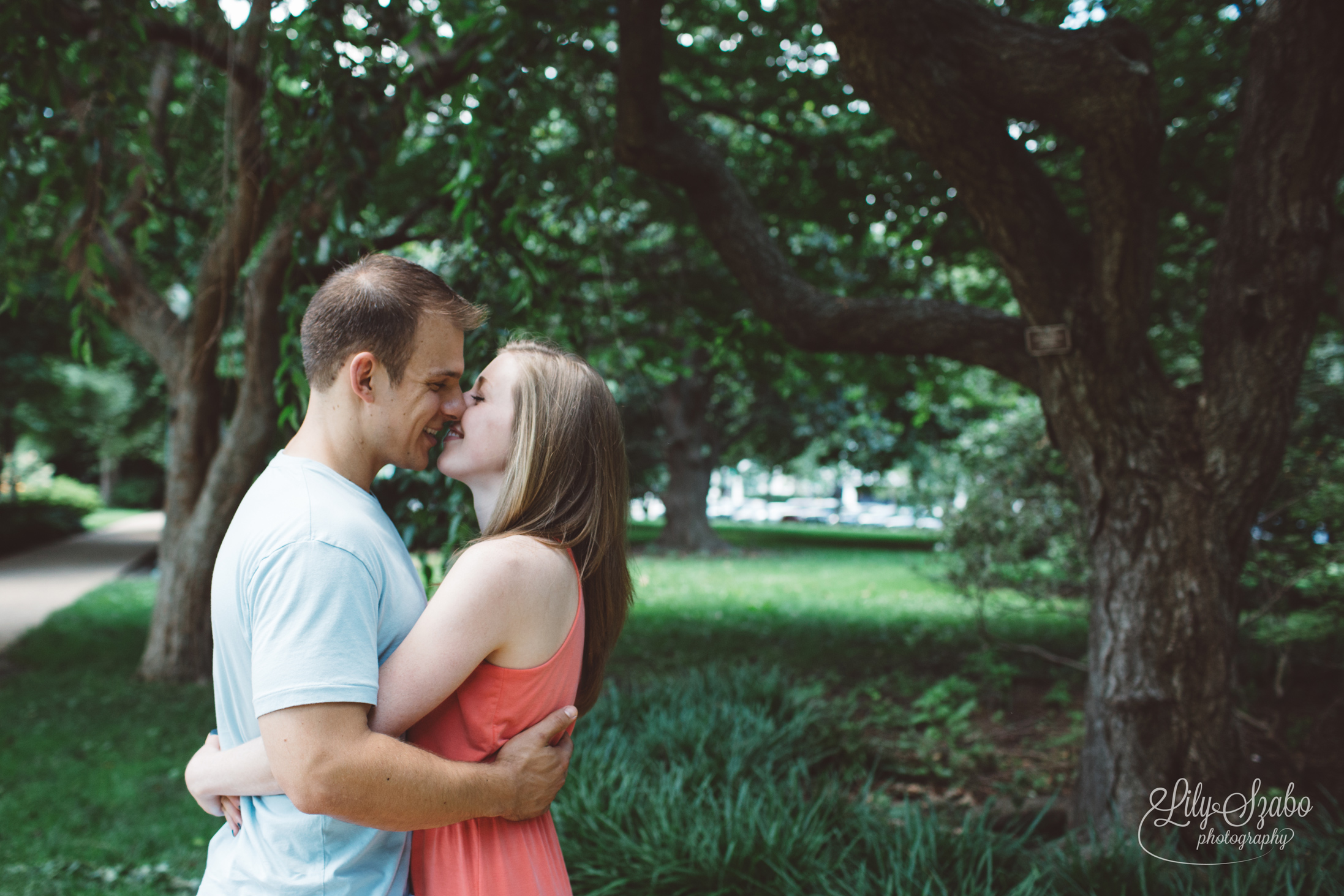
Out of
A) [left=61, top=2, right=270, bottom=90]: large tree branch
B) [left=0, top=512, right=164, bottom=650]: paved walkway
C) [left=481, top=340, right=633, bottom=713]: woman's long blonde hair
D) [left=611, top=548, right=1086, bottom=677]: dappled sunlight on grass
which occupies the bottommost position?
[left=0, top=512, right=164, bottom=650]: paved walkway

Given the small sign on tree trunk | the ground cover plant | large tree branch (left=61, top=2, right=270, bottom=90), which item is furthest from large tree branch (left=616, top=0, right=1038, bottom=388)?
large tree branch (left=61, top=2, right=270, bottom=90)

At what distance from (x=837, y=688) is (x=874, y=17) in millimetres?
6096

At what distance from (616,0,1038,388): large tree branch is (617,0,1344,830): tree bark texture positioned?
0.95 feet

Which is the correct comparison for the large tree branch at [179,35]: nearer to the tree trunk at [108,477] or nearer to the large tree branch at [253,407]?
the large tree branch at [253,407]

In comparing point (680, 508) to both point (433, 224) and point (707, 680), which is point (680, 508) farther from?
point (707, 680)

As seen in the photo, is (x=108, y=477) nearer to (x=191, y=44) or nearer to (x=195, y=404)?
(x=195, y=404)

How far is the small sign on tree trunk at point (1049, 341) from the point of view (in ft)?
13.5

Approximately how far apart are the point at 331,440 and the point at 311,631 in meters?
0.41

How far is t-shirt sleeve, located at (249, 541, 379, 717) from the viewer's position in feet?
4.29

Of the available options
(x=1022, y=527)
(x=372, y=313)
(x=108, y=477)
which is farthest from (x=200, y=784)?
(x=108, y=477)

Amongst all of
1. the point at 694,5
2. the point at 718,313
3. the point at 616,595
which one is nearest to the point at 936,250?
the point at 718,313

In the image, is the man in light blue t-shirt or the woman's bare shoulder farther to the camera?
the woman's bare shoulder

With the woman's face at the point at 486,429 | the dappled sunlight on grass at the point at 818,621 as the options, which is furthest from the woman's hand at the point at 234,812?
the dappled sunlight on grass at the point at 818,621

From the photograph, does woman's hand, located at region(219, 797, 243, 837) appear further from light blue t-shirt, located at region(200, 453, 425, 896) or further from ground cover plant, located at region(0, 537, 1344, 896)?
ground cover plant, located at region(0, 537, 1344, 896)
